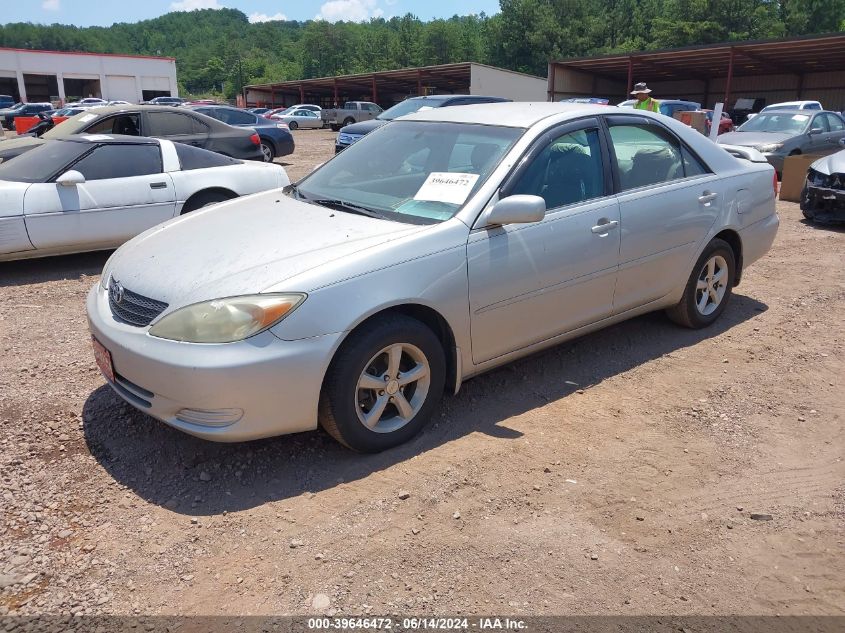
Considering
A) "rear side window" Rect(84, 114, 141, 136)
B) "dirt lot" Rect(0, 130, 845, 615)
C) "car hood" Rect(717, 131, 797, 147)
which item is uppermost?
"rear side window" Rect(84, 114, 141, 136)

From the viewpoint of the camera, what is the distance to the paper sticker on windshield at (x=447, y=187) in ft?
11.9

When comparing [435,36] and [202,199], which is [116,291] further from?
[435,36]

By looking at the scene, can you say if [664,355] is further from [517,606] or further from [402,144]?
[517,606]

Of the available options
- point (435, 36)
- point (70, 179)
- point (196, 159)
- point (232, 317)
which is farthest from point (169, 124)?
point (435, 36)

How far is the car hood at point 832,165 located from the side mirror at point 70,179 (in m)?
8.82

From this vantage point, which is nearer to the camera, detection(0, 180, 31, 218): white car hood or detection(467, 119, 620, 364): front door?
detection(467, 119, 620, 364): front door

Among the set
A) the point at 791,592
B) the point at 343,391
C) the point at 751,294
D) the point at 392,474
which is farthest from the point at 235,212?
the point at 751,294

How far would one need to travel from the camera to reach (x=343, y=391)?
10.1 feet

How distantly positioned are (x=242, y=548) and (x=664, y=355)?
3143 mm

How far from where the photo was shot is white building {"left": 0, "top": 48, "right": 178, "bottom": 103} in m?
61.4

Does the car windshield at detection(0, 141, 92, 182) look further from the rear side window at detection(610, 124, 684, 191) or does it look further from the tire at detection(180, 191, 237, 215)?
the rear side window at detection(610, 124, 684, 191)

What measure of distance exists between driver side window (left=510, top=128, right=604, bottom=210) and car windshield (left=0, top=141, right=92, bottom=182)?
188 inches

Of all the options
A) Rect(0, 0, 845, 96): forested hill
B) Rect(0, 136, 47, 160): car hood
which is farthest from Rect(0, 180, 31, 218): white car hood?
Rect(0, 0, 845, 96): forested hill

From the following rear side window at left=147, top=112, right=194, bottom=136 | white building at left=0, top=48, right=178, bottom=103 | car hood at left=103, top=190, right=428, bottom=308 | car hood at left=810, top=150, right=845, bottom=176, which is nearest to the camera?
car hood at left=103, top=190, right=428, bottom=308
